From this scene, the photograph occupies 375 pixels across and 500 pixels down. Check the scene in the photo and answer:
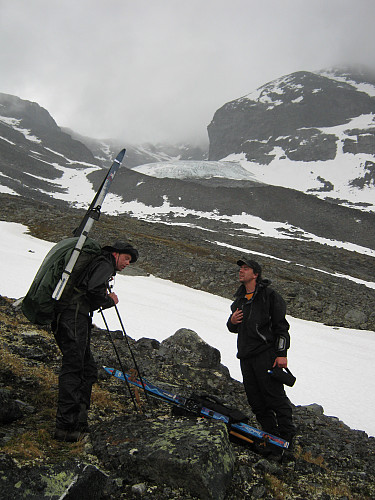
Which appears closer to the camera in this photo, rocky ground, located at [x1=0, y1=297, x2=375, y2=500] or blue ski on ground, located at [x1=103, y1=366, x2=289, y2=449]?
rocky ground, located at [x1=0, y1=297, x2=375, y2=500]

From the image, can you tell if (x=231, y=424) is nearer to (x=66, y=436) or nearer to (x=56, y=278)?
(x=66, y=436)

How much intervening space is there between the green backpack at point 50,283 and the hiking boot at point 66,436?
1199mm

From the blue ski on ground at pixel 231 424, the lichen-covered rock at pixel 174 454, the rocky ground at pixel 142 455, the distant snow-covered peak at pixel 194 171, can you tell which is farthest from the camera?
the distant snow-covered peak at pixel 194 171

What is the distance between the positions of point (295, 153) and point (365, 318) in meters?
153

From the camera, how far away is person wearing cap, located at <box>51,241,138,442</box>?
3816mm

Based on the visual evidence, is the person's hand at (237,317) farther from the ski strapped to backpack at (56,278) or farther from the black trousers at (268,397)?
the ski strapped to backpack at (56,278)

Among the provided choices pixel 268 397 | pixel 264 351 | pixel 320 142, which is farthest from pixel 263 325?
pixel 320 142

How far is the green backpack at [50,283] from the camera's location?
3.88 metres

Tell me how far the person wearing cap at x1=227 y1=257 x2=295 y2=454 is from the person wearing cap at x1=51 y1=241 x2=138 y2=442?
2114 mm

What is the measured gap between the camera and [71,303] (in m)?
4.05

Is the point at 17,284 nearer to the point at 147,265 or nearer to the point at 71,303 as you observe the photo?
the point at 71,303

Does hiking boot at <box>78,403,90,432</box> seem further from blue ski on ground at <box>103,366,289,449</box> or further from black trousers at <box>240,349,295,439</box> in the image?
black trousers at <box>240,349,295,439</box>

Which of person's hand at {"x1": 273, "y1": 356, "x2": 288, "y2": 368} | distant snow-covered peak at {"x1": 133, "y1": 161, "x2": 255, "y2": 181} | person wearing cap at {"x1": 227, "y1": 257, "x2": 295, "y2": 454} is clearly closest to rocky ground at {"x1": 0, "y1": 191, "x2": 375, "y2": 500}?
person wearing cap at {"x1": 227, "y1": 257, "x2": 295, "y2": 454}

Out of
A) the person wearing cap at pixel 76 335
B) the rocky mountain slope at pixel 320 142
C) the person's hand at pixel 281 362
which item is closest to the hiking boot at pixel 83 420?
the person wearing cap at pixel 76 335
